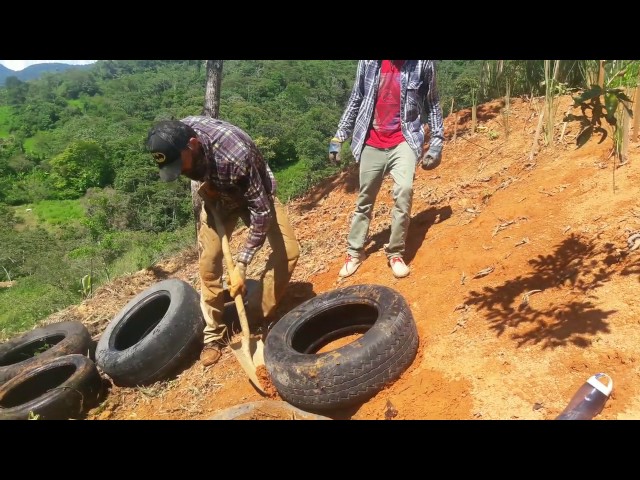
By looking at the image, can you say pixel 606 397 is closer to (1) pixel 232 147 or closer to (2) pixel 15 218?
(1) pixel 232 147

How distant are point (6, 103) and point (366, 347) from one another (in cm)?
9423

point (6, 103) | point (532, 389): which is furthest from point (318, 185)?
point (6, 103)

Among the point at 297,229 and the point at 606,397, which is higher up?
the point at 606,397

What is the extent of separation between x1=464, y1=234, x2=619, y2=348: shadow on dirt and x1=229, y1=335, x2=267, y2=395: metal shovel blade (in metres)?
1.67

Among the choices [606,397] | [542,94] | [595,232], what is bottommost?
[606,397]

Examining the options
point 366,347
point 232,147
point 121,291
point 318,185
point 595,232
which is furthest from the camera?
point 318,185

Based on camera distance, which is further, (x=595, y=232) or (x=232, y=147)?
(x=595, y=232)

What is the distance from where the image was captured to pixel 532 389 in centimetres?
273

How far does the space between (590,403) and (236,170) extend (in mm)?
2543

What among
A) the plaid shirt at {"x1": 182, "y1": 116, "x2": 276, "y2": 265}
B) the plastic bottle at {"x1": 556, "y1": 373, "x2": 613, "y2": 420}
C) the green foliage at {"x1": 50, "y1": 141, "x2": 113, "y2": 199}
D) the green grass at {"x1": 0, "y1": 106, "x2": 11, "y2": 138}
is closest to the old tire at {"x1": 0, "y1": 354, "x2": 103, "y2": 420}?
the plaid shirt at {"x1": 182, "y1": 116, "x2": 276, "y2": 265}

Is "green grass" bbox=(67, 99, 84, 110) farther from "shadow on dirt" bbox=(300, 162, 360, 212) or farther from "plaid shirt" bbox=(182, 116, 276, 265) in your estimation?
"plaid shirt" bbox=(182, 116, 276, 265)

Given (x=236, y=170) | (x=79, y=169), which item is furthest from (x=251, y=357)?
(x=79, y=169)

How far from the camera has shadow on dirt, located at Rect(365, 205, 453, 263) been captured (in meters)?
4.76

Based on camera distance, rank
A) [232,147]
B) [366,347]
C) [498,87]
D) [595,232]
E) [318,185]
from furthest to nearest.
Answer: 1. [318,185]
2. [498,87]
3. [595,232]
4. [232,147]
5. [366,347]
